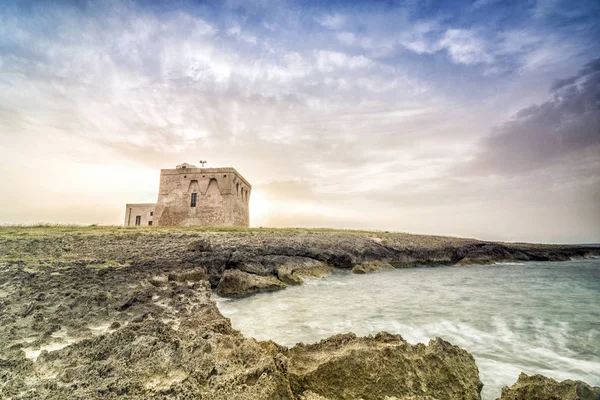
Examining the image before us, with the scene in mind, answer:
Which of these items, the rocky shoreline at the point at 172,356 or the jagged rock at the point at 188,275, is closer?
the rocky shoreline at the point at 172,356

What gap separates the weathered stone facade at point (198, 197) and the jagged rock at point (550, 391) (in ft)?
101

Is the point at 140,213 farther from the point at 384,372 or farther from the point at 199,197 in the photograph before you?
the point at 384,372

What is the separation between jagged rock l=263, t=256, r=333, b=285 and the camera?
1317cm

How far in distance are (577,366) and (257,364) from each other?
6.00 m

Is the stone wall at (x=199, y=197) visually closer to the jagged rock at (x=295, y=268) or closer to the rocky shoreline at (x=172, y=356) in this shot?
the jagged rock at (x=295, y=268)

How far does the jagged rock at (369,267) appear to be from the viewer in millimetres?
17784

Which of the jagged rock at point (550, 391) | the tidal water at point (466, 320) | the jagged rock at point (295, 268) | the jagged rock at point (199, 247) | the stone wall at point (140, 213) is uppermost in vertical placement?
the stone wall at point (140, 213)

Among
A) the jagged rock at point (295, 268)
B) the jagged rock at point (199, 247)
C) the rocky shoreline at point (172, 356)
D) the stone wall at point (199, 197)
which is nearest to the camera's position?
the rocky shoreline at point (172, 356)

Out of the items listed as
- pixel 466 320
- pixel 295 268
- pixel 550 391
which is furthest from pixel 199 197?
pixel 550 391

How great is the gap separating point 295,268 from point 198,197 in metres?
22.2

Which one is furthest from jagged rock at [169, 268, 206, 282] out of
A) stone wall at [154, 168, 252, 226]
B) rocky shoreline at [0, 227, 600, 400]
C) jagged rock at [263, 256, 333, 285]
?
stone wall at [154, 168, 252, 226]

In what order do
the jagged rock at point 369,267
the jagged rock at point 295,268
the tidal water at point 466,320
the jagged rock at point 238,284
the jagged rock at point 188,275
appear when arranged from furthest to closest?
the jagged rock at point 369,267 → the jagged rock at point 295,268 → the jagged rock at point 238,284 → the jagged rock at point 188,275 → the tidal water at point 466,320

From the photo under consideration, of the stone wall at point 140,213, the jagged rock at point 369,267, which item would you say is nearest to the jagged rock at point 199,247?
the jagged rock at point 369,267

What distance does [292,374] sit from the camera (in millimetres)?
3367
